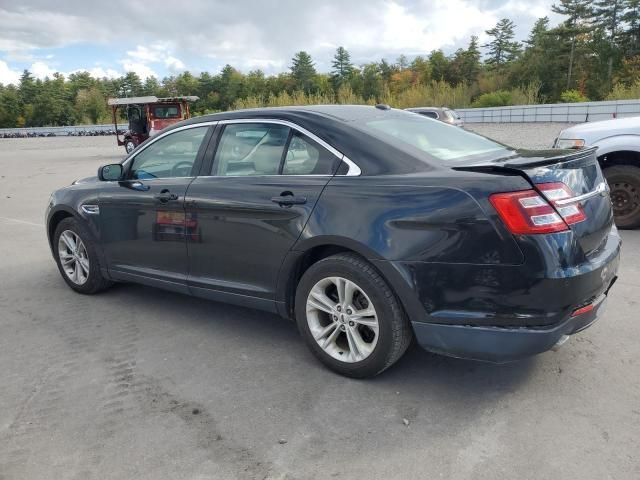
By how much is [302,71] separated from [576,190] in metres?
84.6

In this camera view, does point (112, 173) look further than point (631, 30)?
No

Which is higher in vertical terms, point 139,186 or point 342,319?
point 139,186

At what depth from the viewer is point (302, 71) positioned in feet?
274

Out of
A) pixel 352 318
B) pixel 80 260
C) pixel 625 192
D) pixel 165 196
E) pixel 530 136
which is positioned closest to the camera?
pixel 352 318

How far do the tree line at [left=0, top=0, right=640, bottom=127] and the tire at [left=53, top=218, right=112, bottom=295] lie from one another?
31.8 metres

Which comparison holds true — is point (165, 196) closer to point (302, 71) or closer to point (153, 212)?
point (153, 212)

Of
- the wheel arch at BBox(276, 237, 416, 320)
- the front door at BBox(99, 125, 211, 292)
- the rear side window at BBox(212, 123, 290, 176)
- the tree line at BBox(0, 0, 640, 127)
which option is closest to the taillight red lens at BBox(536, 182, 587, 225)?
the wheel arch at BBox(276, 237, 416, 320)

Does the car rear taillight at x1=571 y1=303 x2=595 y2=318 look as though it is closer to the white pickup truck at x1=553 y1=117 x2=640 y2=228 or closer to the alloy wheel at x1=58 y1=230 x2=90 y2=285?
the alloy wheel at x1=58 y1=230 x2=90 y2=285

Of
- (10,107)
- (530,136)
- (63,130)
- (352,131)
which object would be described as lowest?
(530,136)

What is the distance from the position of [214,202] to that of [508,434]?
2.30 metres

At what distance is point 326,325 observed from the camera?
335 cm

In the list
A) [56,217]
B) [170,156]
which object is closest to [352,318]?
[170,156]

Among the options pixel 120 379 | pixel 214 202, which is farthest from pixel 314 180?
pixel 120 379

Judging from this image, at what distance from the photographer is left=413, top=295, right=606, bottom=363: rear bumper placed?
8.80 ft
